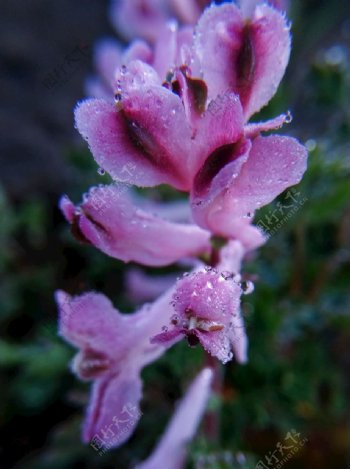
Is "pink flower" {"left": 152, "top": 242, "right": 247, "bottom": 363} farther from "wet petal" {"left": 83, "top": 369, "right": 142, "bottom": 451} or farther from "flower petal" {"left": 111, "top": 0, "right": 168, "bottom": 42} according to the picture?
"flower petal" {"left": 111, "top": 0, "right": 168, "bottom": 42}

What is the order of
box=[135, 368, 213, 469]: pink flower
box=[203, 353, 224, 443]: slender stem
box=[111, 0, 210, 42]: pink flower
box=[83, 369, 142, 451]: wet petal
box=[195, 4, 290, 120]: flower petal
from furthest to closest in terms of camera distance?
box=[111, 0, 210, 42]: pink flower, box=[203, 353, 224, 443]: slender stem, box=[135, 368, 213, 469]: pink flower, box=[83, 369, 142, 451]: wet petal, box=[195, 4, 290, 120]: flower petal

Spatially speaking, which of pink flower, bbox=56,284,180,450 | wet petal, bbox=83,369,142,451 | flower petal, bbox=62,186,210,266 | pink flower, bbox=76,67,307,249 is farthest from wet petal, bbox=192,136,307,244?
wet petal, bbox=83,369,142,451

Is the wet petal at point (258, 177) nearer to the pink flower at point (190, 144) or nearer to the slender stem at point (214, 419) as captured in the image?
the pink flower at point (190, 144)

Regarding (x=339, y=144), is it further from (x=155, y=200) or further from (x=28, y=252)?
A: (x=28, y=252)

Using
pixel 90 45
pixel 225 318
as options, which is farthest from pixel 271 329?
pixel 90 45

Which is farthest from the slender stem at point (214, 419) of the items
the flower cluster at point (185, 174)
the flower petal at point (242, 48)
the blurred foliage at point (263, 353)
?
the flower petal at point (242, 48)

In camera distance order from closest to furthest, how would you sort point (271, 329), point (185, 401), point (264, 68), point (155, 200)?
point (264, 68) → point (185, 401) → point (271, 329) → point (155, 200)

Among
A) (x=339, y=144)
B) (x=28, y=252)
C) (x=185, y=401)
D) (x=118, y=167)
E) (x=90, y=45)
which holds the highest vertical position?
(x=90, y=45)
